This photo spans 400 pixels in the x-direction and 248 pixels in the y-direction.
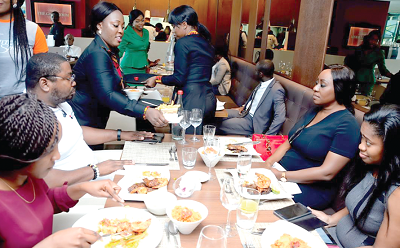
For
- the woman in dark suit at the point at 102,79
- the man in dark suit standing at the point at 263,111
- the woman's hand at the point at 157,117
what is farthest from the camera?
the man in dark suit standing at the point at 263,111

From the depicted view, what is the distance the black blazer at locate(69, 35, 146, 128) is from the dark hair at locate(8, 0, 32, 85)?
0.49 m

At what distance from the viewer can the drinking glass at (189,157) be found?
1713 millimetres

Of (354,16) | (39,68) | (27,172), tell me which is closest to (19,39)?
(39,68)

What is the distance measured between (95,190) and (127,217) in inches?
8.1

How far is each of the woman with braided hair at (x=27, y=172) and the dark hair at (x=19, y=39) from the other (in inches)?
62.2

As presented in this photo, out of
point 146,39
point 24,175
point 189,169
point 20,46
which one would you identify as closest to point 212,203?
point 189,169

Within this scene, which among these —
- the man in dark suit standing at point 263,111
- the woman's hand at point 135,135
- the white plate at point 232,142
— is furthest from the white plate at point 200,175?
the man in dark suit standing at point 263,111

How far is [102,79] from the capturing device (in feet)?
7.00

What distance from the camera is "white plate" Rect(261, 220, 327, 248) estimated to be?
3.81 feet

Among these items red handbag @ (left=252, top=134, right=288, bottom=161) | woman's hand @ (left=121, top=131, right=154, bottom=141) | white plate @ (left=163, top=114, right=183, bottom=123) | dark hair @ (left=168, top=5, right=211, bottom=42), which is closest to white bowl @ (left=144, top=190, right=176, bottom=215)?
white plate @ (left=163, top=114, right=183, bottom=123)

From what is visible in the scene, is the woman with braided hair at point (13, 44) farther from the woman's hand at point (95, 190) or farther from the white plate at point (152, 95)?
the white plate at point (152, 95)

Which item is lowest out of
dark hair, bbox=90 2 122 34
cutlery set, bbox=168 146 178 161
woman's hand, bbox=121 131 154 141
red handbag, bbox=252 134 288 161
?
red handbag, bbox=252 134 288 161

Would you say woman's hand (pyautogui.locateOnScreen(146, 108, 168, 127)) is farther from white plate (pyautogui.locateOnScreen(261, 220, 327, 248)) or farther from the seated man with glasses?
white plate (pyautogui.locateOnScreen(261, 220, 327, 248))

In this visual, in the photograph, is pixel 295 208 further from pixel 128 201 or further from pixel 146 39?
pixel 146 39
